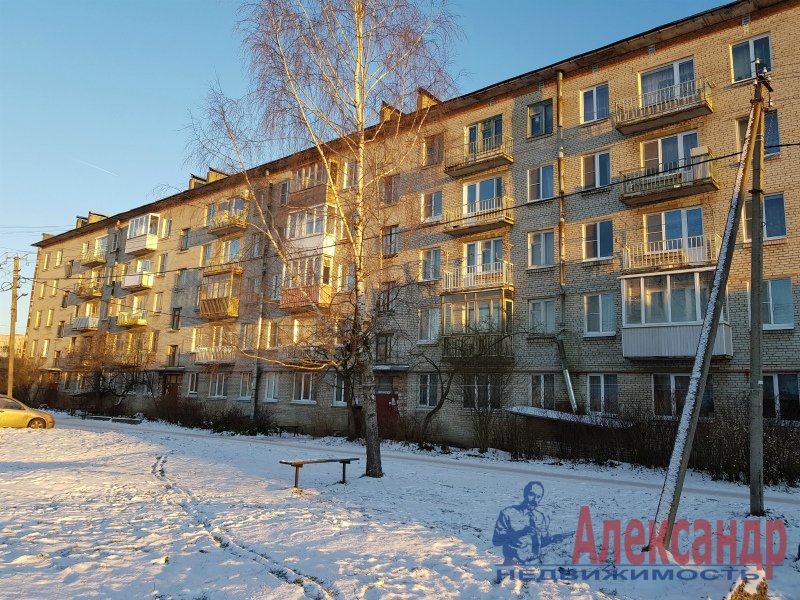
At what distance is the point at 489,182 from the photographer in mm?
25641

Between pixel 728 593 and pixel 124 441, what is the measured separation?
18.7 meters

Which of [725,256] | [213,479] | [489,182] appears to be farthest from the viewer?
[489,182]

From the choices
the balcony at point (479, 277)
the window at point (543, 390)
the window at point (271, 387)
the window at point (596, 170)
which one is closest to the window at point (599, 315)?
the window at point (543, 390)

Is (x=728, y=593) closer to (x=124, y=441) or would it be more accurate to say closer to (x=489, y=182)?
(x=124, y=441)

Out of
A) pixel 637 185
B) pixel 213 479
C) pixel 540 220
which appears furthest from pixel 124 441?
pixel 637 185

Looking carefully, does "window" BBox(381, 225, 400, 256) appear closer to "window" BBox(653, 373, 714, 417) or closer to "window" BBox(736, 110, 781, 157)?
"window" BBox(653, 373, 714, 417)

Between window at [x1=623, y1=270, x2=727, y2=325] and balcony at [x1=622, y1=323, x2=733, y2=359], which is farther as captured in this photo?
window at [x1=623, y1=270, x2=727, y2=325]

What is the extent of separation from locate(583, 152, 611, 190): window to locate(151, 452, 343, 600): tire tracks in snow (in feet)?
61.3

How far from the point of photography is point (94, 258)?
4662 cm

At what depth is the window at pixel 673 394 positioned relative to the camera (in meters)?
18.2

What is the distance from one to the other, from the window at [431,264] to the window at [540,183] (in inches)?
195

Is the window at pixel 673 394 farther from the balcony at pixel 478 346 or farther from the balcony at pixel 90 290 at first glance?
the balcony at pixel 90 290

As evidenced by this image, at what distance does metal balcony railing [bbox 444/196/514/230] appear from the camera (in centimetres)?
2409

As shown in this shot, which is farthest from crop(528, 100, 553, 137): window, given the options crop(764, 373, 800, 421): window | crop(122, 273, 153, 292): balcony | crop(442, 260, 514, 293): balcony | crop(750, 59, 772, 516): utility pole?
crop(122, 273, 153, 292): balcony
